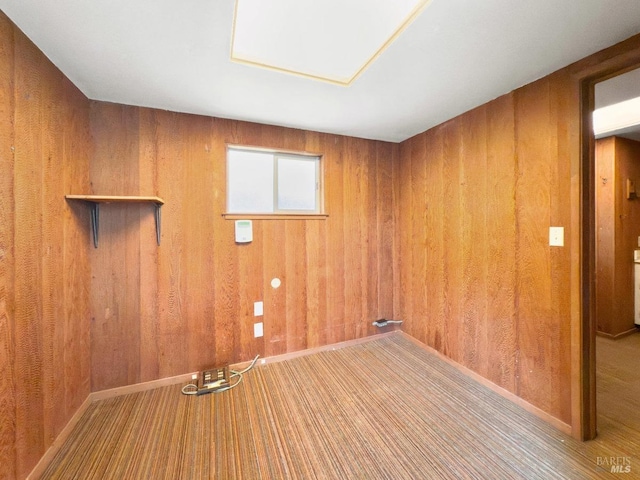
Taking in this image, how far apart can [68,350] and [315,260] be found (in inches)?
75.0

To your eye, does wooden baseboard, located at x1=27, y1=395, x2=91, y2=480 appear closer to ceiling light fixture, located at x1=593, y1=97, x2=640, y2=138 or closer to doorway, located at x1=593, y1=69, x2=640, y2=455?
doorway, located at x1=593, y1=69, x2=640, y2=455

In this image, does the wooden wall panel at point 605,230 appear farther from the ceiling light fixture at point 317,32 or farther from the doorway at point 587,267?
the ceiling light fixture at point 317,32

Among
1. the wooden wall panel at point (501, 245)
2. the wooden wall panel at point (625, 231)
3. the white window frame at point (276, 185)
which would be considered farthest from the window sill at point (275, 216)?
the wooden wall panel at point (625, 231)

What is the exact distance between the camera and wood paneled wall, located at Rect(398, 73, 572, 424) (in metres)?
1.56

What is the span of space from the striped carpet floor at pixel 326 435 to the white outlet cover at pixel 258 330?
1.16 feet

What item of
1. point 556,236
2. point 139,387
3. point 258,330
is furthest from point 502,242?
point 139,387

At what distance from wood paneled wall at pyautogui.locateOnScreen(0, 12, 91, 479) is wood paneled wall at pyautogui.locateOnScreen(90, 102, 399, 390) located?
19 cm

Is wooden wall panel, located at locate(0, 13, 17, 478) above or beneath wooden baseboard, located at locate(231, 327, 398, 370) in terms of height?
above

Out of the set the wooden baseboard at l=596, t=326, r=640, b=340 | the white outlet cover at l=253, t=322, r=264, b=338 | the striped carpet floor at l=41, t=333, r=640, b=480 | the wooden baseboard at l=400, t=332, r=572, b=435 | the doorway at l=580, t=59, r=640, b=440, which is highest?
the doorway at l=580, t=59, r=640, b=440

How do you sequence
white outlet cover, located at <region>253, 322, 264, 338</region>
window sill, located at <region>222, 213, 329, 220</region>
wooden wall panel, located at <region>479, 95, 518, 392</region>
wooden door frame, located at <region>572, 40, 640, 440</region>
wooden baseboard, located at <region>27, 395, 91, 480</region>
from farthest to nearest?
white outlet cover, located at <region>253, 322, 264, 338</region> < window sill, located at <region>222, 213, 329, 220</region> < wooden wall panel, located at <region>479, 95, 518, 392</region> < wooden door frame, located at <region>572, 40, 640, 440</region> < wooden baseboard, located at <region>27, 395, 91, 480</region>

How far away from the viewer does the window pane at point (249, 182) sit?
2318 millimetres

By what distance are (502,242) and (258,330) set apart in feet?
7.13

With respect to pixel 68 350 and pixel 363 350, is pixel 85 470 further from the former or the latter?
pixel 363 350

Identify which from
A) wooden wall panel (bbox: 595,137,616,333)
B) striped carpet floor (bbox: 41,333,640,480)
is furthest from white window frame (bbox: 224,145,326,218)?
wooden wall panel (bbox: 595,137,616,333)
